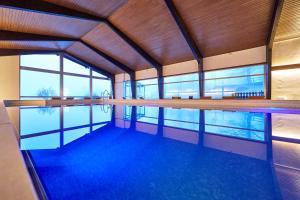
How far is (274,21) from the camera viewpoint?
5.86 m

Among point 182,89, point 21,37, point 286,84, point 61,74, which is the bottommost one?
point 286,84

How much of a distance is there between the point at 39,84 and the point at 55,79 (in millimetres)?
1146

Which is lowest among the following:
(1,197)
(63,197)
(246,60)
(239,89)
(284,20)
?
(63,197)

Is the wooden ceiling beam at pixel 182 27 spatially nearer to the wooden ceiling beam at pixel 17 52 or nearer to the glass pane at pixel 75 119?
the glass pane at pixel 75 119

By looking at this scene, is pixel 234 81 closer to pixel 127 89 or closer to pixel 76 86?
pixel 127 89

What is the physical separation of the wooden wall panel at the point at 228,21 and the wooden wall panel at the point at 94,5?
2558 mm

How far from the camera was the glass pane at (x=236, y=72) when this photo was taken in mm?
8004

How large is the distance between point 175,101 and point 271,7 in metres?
5.22

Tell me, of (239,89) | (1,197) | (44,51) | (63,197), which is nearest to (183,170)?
(63,197)

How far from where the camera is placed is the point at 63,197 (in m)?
0.99

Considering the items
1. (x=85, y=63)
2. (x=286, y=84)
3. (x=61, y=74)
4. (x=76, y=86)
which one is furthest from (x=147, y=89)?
(x=286, y=84)

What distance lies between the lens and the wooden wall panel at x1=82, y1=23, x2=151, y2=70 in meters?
9.28

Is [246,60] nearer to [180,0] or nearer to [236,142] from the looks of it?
[180,0]

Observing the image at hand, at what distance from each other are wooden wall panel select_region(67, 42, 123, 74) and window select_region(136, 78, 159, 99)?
2673 mm
